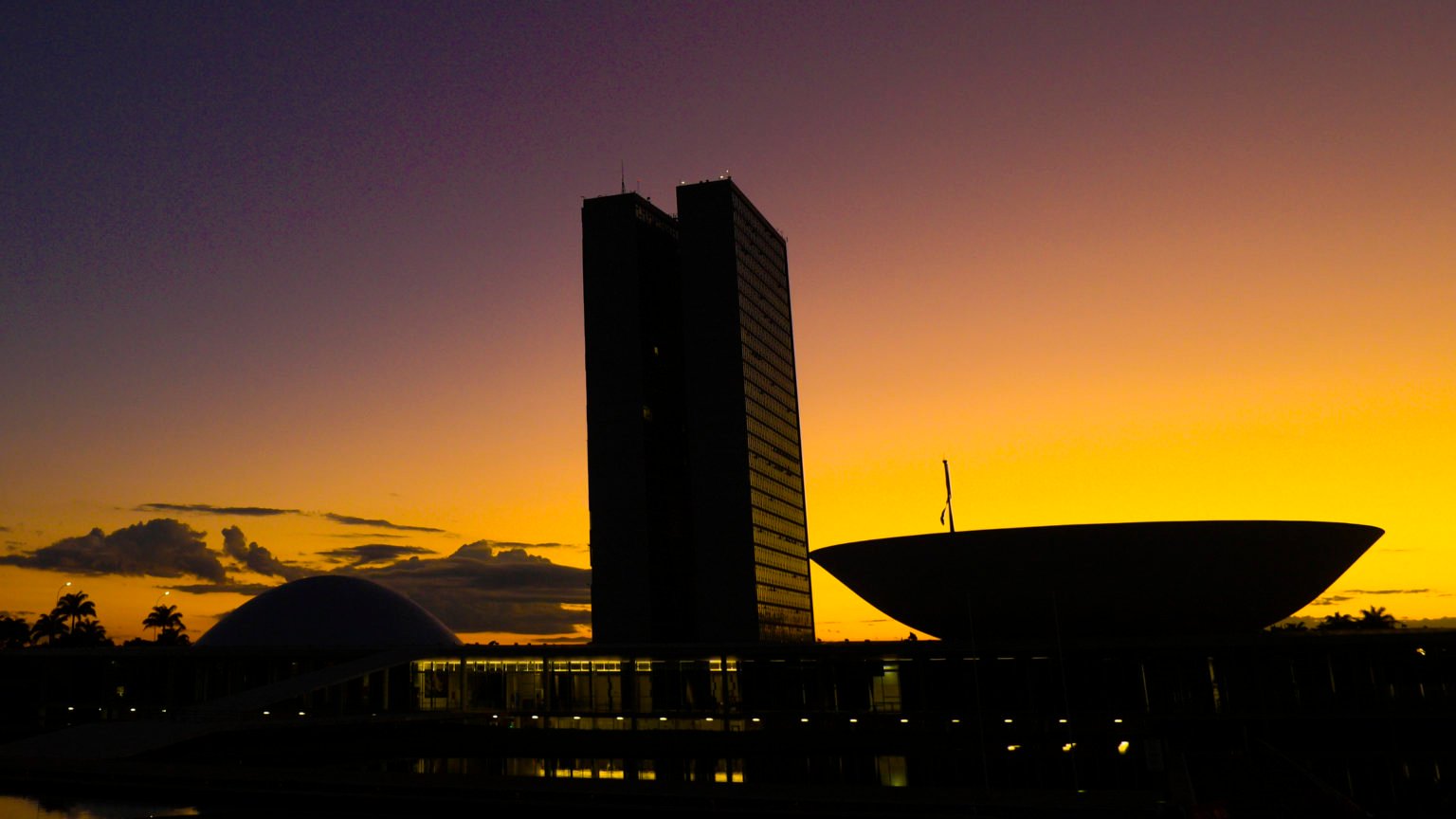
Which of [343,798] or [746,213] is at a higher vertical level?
[746,213]

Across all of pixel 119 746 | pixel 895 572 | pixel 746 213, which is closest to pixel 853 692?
pixel 895 572

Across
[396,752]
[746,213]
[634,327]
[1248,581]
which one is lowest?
[396,752]

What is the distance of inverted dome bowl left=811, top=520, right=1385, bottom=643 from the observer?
52719mm

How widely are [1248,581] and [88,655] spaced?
278 feet

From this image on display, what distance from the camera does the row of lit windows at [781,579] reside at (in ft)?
495

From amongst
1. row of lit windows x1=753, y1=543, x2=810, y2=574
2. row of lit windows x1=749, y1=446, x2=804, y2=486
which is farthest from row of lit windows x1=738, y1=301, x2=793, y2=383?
row of lit windows x1=753, y1=543, x2=810, y2=574

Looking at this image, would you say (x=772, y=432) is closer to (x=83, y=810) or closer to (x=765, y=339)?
(x=765, y=339)

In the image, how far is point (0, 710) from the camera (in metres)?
94.6

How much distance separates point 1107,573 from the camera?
54406 mm

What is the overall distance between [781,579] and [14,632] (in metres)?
98.3

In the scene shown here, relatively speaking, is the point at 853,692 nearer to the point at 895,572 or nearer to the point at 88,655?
the point at 895,572

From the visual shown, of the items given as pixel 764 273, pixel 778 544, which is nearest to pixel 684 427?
pixel 778 544

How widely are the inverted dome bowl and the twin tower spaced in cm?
8196

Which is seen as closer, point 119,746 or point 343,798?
point 343,798
